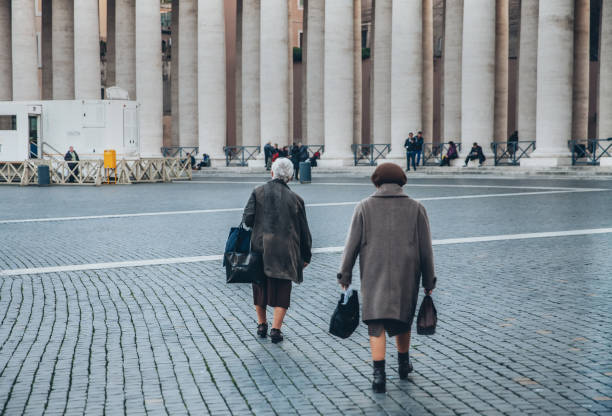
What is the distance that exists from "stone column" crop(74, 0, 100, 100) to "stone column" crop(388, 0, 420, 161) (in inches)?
641

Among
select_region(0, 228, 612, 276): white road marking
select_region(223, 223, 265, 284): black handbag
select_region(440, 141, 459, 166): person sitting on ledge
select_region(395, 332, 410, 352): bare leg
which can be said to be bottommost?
select_region(0, 228, 612, 276): white road marking

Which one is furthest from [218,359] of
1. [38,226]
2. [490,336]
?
[38,226]

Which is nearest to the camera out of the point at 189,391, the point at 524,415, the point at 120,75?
the point at 524,415

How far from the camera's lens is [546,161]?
3694 centimetres

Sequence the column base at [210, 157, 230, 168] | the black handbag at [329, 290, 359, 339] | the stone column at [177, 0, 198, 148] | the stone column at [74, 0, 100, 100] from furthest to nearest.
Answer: the stone column at [177, 0, 198, 148] < the column base at [210, 157, 230, 168] < the stone column at [74, 0, 100, 100] < the black handbag at [329, 290, 359, 339]

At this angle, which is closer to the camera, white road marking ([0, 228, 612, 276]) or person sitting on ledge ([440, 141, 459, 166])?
white road marking ([0, 228, 612, 276])

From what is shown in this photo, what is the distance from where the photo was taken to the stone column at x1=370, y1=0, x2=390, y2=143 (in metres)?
48.8

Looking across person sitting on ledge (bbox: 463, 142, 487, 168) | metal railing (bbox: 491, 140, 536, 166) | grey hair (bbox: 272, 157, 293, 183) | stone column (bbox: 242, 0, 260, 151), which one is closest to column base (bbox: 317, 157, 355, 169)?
stone column (bbox: 242, 0, 260, 151)

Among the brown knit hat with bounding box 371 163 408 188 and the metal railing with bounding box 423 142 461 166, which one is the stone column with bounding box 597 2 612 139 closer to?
the metal railing with bounding box 423 142 461 166

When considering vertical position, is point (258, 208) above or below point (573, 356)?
above

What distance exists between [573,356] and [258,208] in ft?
9.69

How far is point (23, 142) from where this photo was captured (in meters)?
36.2

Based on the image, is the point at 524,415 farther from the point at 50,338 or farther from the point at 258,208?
the point at 50,338

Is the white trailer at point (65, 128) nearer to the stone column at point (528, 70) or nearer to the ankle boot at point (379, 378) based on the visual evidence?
the stone column at point (528, 70)
